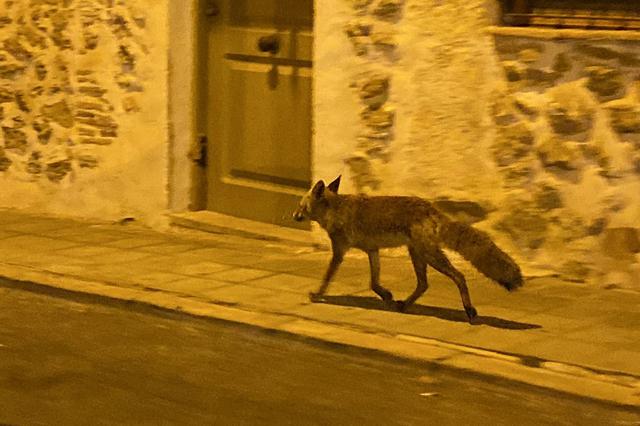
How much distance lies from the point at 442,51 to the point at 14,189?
417 centimetres

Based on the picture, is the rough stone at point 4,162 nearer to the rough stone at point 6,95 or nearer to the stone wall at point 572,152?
the rough stone at point 6,95

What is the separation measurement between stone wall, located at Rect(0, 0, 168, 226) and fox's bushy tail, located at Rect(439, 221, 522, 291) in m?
3.43

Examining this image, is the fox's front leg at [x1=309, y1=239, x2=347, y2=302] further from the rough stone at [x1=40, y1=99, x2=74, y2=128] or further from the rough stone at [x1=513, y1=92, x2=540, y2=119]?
the rough stone at [x1=40, y1=99, x2=74, y2=128]

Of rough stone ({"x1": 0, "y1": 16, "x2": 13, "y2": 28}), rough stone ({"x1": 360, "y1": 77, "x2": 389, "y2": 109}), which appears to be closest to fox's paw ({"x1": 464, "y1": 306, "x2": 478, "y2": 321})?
rough stone ({"x1": 360, "y1": 77, "x2": 389, "y2": 109})

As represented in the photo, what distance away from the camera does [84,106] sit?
10.2 m

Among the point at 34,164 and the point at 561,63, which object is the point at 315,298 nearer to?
the point at 561,63

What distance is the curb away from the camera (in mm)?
5966

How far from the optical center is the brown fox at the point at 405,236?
691cm

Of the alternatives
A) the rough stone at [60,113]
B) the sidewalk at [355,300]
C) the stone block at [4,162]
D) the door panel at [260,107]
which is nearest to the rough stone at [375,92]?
the door panel at [260,107]

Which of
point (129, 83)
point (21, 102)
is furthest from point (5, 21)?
point (129, 83)

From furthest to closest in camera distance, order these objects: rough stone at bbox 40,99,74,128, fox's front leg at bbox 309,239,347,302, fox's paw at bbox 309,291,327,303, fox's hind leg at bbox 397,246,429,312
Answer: rough stone at bbox 40,99,74,128
fox's paw at bbox 309,291,327,303
fox's front leg at bbox 309,239,347,302
fox's hind leg at bbox 397,246,429,312

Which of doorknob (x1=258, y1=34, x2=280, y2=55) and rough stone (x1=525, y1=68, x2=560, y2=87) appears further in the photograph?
doorknob (x1=258, y1=34, x2=280, y2=55)

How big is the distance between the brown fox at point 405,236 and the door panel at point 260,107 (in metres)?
1.91

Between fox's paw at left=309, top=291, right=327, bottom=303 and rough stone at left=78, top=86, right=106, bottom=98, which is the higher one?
rough stone at left=78, top=86, right=106, bottom=98
